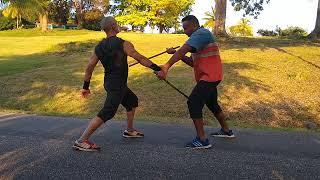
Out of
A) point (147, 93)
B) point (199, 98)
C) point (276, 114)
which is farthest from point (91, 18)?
point (199, 98)

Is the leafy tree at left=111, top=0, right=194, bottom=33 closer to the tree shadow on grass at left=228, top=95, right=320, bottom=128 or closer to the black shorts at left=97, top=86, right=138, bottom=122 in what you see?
the tree shadow on grass at left=228, top=95, right=320, bottom=128

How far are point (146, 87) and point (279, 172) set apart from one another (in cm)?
844

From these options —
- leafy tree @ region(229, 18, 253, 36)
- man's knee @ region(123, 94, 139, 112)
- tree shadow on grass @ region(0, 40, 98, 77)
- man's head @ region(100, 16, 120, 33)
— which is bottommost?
leafy tree @ region(229, 18, 253, 36)

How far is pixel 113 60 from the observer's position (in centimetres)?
686

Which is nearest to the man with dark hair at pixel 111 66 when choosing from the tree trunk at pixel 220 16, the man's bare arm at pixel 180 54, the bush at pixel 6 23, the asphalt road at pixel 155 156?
the man's bare arm at pixel 180 54

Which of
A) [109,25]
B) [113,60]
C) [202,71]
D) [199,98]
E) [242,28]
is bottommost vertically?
[242,28]

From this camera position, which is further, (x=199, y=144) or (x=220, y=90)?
(x=220, y=90)

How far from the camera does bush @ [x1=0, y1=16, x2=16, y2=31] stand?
77.6 metres

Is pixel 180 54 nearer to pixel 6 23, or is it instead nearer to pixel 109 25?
pixel 109 25

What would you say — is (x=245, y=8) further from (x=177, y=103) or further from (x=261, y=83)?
(x=177, y=103)

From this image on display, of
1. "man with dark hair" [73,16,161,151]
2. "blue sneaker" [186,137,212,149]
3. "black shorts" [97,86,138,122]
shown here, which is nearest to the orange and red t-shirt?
"man with dark hair" [73,16,161,151]

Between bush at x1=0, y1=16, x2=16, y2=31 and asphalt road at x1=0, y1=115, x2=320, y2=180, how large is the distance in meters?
72.7

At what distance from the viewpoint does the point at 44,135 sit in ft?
25.6

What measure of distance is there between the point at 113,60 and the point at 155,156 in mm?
1404
